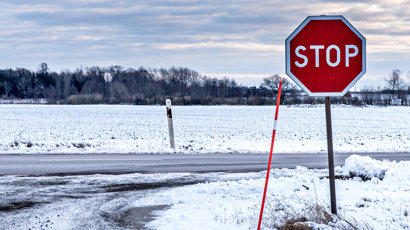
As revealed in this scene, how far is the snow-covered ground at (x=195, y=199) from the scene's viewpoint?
5586 mm

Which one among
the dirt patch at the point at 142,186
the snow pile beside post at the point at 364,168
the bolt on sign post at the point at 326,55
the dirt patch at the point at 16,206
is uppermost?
the bolt on sign post at the point at 326,55

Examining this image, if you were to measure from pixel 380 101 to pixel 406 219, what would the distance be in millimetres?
96503

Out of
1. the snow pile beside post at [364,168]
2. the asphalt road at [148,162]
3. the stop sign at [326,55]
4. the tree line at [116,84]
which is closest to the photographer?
the stop sign at [326,55]

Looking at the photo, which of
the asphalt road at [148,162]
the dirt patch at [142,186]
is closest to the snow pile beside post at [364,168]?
the asphalt road at [148,162]

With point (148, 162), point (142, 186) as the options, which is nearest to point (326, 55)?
point (142, 186)

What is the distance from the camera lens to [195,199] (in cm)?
674

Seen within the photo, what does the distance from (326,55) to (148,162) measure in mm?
7126

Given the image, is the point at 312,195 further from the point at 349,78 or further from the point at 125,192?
the point at 125,192

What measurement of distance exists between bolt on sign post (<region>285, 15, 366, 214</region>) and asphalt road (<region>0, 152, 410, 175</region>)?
16.5 ft

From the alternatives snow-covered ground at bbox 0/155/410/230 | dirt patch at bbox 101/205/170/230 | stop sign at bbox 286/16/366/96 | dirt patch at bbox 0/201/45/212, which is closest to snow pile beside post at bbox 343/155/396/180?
snow-covered ground at bbox 0/155/410/230

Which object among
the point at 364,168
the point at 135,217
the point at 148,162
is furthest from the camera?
the point at 148,162

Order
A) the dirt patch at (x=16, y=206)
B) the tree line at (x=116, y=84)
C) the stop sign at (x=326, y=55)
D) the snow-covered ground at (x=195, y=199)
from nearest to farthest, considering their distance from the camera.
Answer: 1. the stop sign at (x=326, y=55)
2. the snow-covered ground at (x=195, y=199)
3. the dirt patch at (x=16, y=206)
4. the tree line at (x=116, y=84)

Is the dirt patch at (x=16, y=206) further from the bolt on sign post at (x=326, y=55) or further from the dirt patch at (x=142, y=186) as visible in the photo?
the bolt on sign post at (x=326, y=55)

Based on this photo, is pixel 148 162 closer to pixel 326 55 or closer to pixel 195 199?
pixel 195 199
